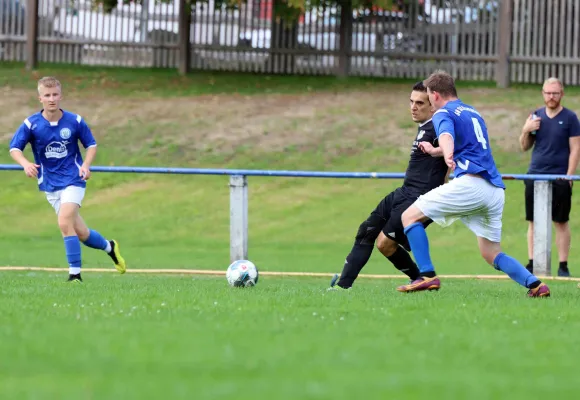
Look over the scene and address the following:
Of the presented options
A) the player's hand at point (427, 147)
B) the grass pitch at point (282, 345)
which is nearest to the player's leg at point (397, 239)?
the player's hand at point (427, 147)

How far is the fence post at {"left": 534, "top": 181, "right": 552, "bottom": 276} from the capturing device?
13.8 metres

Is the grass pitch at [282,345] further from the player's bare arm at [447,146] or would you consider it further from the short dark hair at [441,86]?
the short dark hair at [441,86]

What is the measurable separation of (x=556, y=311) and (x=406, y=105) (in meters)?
15.6

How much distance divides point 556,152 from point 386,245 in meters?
4.53

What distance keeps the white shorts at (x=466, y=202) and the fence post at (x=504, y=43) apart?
16.2m

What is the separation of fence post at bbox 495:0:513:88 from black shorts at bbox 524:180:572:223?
11.4 metres

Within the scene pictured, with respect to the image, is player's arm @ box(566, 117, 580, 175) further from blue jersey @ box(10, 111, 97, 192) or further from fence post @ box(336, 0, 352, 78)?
fence post @ box(336, 0, 352, 78)

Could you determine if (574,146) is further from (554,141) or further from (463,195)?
(463,195)

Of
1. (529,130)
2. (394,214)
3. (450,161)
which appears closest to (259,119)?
(529,130)

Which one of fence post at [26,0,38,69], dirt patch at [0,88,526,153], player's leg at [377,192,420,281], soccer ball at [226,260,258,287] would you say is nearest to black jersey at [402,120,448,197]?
player's leg at [377,192,420,281]

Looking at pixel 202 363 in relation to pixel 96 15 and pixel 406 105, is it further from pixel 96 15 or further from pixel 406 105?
pixel 96 15

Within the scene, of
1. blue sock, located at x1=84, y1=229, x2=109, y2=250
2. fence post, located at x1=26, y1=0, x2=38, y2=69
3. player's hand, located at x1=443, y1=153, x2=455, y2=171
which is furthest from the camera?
fence post, located at x1=26, y1=0, x2=38, y2=69

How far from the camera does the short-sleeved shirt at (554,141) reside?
14000 mm

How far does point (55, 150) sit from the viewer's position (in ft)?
37.8
